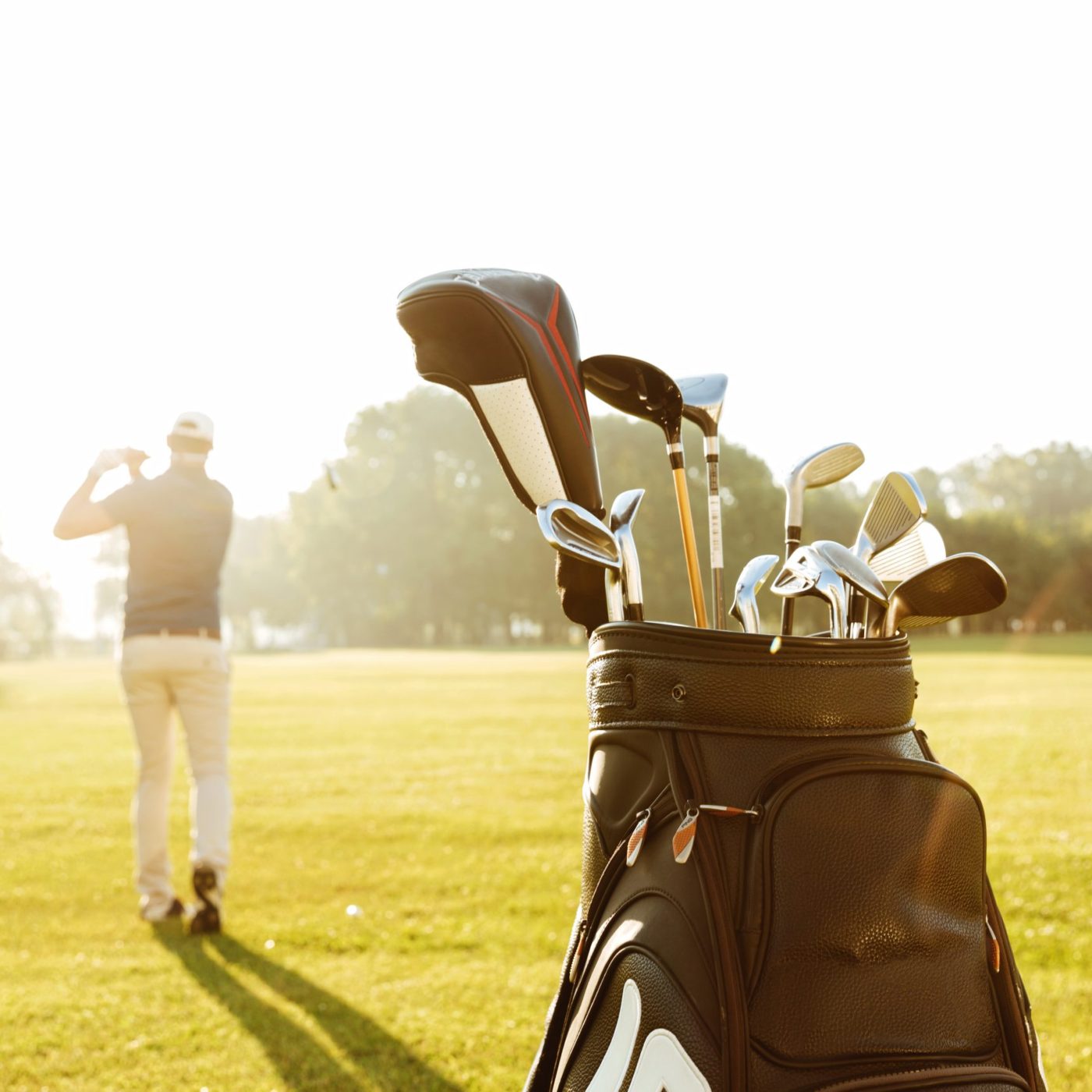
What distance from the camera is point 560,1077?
1702 millimetres

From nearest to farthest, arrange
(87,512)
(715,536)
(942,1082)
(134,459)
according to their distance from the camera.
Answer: (942,1082)
(715,536)
(87,512)
(134,459)

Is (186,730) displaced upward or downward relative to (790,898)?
downward

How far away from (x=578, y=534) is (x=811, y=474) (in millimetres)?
637

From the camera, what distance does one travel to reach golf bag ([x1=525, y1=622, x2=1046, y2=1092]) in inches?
59.9

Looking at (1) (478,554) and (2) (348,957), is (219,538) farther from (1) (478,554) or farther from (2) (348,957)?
(1) (478,554)

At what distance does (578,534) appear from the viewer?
1746 mm

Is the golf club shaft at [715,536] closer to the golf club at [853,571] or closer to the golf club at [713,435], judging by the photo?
the golf club at [713,435]

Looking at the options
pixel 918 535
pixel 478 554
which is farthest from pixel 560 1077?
pixel 478 554

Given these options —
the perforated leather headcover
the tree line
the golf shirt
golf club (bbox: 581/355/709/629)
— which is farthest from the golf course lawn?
the tree line

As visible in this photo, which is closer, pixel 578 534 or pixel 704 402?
pixel 578 534

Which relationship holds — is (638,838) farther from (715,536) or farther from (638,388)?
(638,388)

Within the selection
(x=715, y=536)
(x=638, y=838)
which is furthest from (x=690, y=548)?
(x=638, y=838)

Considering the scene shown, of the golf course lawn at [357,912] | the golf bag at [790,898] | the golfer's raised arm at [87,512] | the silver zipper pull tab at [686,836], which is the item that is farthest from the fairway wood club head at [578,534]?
the golfer's raised arm at [87,512]

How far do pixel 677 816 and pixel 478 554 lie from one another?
6605 cm
